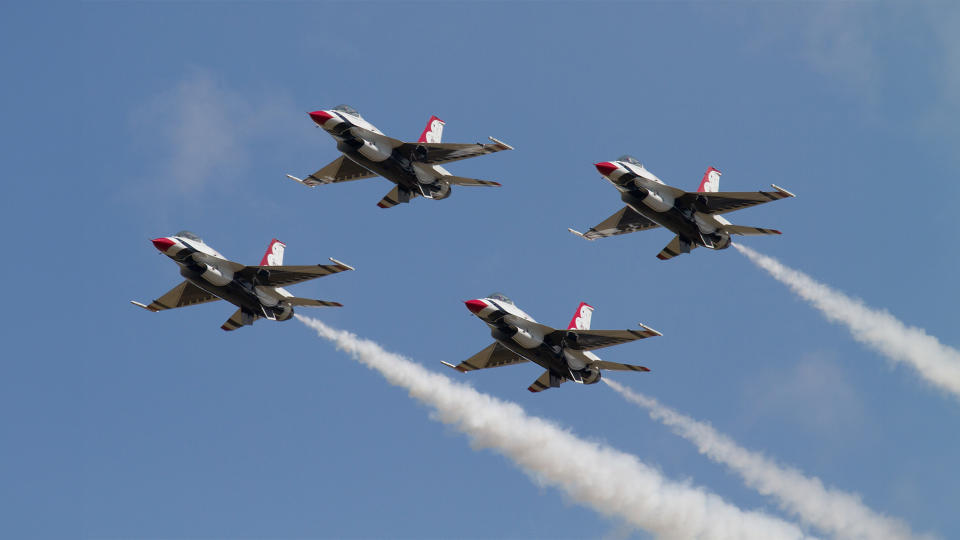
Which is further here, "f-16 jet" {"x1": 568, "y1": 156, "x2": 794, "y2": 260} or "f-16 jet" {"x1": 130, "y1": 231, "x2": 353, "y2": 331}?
"f-16 jet" {"x1": 568, "y1": 156, "x2": 794, "y2": 260}

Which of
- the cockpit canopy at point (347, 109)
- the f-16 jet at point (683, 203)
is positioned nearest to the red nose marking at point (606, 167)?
the f-16 jet at point (683, 203)

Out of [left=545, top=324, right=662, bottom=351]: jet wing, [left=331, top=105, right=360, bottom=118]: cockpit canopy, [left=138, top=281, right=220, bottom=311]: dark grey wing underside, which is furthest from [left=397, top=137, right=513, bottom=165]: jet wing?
[left=138, top=281, right=220, bottom=311]: dark grey wing underside

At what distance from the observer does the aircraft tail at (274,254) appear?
3733 inches

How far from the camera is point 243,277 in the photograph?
291ft

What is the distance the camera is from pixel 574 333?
86938 mm

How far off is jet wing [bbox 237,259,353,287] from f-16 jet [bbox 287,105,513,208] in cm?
1128

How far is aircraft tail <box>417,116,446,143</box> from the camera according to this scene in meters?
102

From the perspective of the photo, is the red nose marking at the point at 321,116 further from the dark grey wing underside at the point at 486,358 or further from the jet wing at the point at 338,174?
the dark grey wing underside at the point at 486,358

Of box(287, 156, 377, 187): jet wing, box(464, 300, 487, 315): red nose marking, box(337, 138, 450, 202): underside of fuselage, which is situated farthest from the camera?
box(287, 156, 377, 187): jet wing

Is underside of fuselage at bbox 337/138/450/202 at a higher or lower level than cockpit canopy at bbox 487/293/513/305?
higher

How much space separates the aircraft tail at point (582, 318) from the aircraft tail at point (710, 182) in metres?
11.6

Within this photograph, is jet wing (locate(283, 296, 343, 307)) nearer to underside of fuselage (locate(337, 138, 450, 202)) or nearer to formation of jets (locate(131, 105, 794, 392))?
formation of jets (locate(131, 105, 794, 392))

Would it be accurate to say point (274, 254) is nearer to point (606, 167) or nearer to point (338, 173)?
point (338, 173)

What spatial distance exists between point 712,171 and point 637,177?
8865 mm
